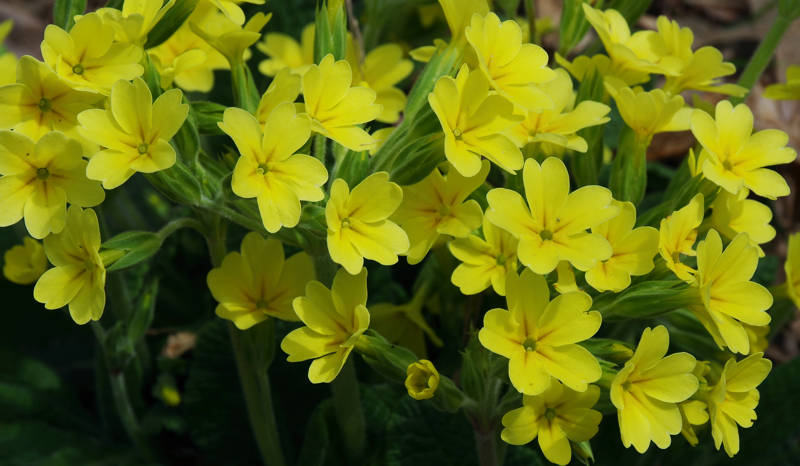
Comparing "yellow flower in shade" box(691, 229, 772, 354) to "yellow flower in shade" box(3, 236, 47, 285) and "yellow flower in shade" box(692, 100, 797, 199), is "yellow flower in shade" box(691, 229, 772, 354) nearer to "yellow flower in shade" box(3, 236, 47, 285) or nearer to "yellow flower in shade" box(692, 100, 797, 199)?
"yellow flower in shade" box(692, 100, 797, 199)

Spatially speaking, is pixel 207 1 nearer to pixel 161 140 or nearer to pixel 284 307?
pixel 161 140

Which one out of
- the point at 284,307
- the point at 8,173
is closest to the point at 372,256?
the point at 284,307

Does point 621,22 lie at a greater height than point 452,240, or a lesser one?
greater

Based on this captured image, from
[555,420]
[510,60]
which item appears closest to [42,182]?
[510,60]

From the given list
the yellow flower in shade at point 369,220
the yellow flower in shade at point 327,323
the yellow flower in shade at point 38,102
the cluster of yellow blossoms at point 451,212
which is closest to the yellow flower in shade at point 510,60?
the cluster of yellow blossoms at point 451,212

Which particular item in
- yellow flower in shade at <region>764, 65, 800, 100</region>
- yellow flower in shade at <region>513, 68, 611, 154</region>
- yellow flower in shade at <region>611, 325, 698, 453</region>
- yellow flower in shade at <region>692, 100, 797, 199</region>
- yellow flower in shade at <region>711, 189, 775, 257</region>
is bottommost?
yellow flower in shade at <region>611, 325, 698, 453</region>

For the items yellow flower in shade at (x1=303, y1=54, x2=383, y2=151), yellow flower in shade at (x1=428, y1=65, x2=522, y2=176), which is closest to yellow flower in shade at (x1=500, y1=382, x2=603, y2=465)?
yellow flower in shade at (x1=428, y1=65, x2=522, y2=176)
